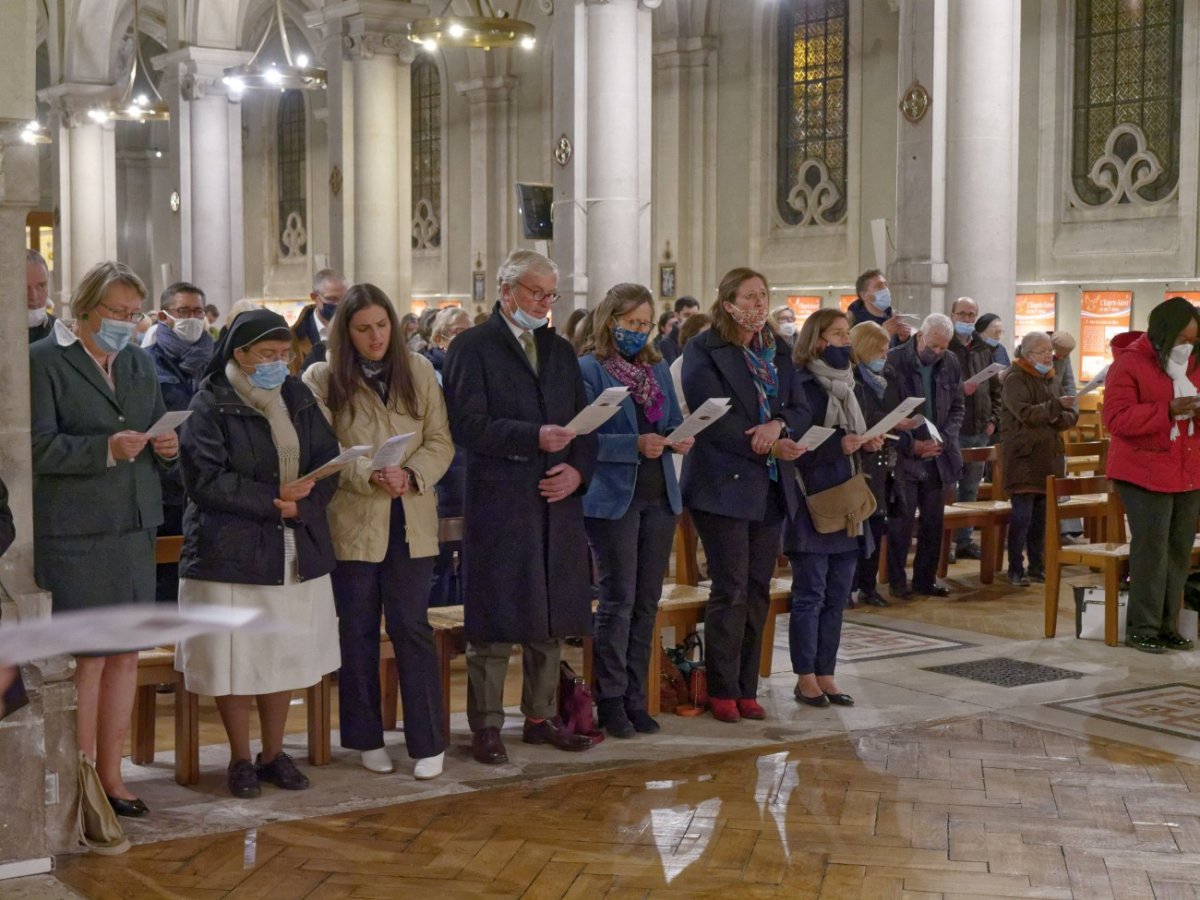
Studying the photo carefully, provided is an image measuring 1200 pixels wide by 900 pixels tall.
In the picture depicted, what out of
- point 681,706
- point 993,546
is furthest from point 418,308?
point 681,706

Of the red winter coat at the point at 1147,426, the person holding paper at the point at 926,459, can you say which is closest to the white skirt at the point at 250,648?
the red winter coat at the point at 1147,426

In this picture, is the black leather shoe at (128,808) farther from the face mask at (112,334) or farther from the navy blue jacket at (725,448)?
the navy blue jacket at (725,448)

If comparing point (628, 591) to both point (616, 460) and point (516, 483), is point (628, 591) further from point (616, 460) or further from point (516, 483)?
point (516, 483)

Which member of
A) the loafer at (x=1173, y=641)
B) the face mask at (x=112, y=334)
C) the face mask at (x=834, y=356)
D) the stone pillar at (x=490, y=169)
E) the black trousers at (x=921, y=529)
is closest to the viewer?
the face mask at (x=112, y=334)

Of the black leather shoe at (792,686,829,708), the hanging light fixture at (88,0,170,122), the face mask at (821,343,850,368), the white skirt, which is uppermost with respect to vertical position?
the hanging light fixture at (88,0,170,122)

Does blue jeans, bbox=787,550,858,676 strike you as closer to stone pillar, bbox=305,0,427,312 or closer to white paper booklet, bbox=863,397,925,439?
white paper booklet, bbox=863,397,925,439

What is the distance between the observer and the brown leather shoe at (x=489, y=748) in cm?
539

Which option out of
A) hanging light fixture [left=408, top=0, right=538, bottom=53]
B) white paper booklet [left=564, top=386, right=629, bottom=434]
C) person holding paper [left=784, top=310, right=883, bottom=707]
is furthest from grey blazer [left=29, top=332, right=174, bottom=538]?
hanging light fixture [left=408, top=0, right=538, bottom=53]

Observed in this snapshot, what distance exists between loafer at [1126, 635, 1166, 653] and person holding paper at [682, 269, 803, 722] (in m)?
2.44

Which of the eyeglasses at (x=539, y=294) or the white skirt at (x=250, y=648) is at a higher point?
the eyeglasses at (x=539, y=294)

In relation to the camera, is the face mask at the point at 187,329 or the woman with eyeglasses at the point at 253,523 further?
the face mask at the point at 187,329

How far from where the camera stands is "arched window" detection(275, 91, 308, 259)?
2967 centimetres

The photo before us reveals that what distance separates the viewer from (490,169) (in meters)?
24.8

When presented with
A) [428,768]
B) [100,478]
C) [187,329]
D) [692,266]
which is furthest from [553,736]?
[692,266]
